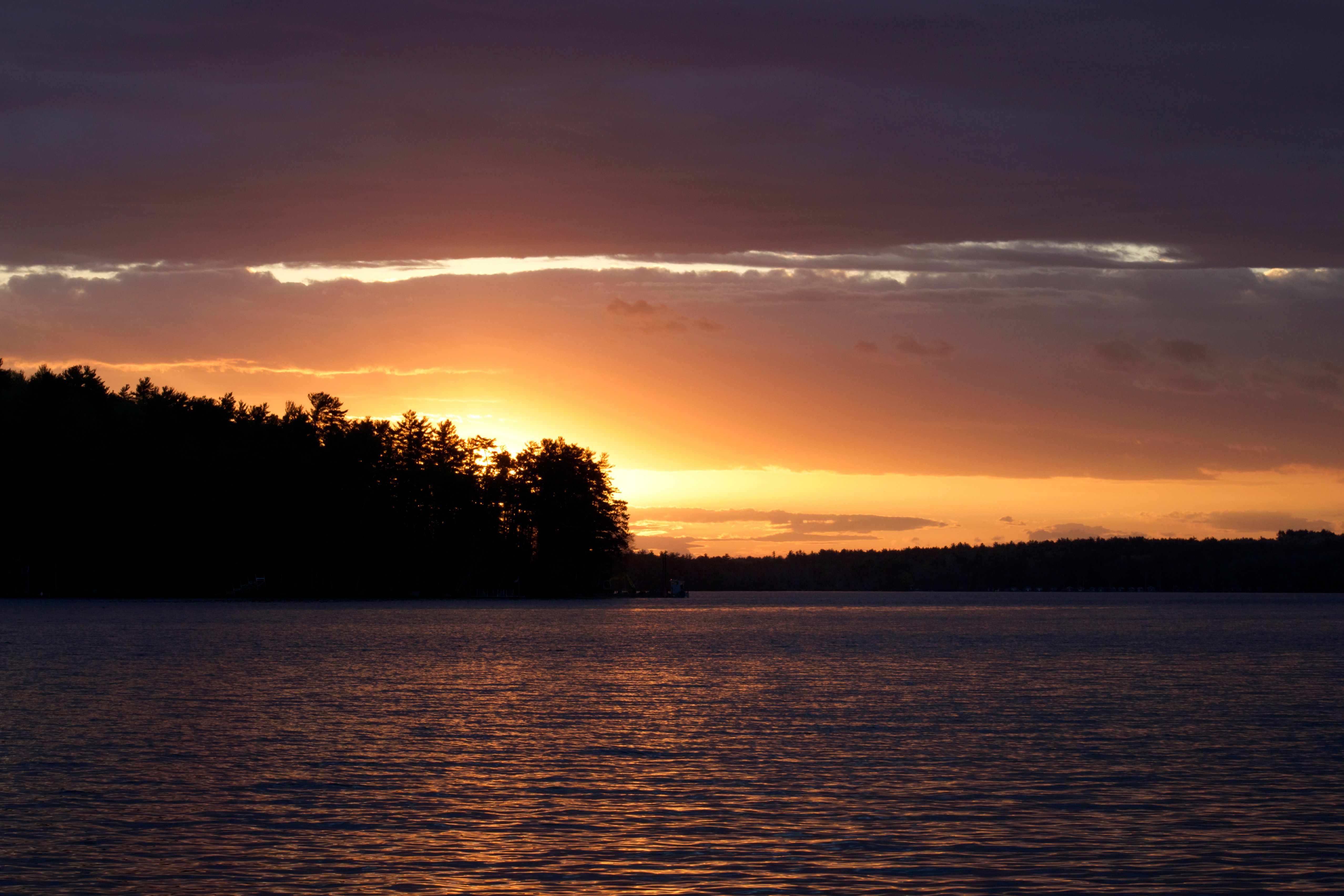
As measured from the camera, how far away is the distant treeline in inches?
6368

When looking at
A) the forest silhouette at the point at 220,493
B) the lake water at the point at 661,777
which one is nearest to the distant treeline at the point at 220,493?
the forest silhouette at the point at 220,493

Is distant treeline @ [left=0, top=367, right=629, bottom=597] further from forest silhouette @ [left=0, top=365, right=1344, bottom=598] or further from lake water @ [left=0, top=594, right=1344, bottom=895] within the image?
lake water @ [left=0, top=594, right=1344, bottom=895]

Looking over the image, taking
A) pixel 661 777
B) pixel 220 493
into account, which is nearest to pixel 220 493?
pixel 220 493

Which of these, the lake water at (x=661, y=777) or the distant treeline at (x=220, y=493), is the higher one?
the distant treeline at (x=220, y=493)

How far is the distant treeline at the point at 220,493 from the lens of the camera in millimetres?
161750

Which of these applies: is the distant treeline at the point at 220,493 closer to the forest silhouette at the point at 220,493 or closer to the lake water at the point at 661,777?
the forest silhouette at the point at 220,493

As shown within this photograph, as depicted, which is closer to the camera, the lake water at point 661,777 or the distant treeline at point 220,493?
the lake water at point 661,777

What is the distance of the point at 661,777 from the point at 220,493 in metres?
143

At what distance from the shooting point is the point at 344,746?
36438 millimetres

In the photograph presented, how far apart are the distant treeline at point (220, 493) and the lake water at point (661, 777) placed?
316 feet

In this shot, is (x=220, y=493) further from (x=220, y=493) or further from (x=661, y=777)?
(x=661, y=777)

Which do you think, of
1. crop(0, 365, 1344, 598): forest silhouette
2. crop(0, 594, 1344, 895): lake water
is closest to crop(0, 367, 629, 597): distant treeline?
crop(0, 365, 1344, 598): forest silhouette

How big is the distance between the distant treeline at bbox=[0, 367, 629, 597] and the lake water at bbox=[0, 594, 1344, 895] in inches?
3787

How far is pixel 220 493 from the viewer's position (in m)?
164
